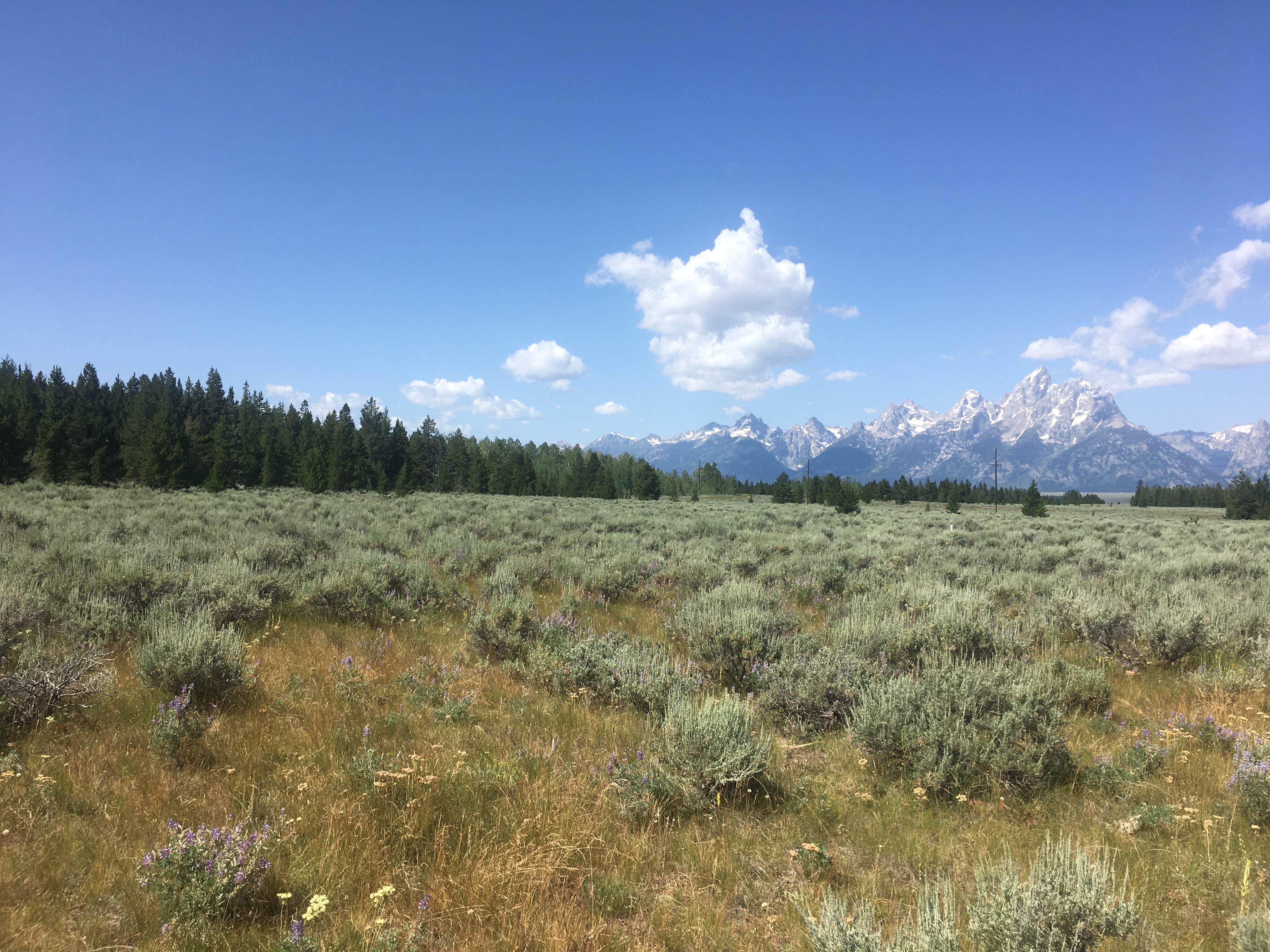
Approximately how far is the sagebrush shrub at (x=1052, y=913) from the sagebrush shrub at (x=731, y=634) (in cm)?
364

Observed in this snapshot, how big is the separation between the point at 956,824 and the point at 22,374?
12807 centimetres

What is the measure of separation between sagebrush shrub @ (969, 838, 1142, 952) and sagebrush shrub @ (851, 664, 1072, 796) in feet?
4.87

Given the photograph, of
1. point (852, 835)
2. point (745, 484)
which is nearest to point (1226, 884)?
point (852, 835)

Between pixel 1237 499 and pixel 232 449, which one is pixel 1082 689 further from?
pixel 1237 499

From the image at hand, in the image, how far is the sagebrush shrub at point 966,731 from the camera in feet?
12.3

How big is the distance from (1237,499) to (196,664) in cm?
8851

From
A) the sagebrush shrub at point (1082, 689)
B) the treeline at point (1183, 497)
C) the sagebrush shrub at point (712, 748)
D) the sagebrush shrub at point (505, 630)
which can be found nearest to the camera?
the sagebrush shrub at point (712, 748)

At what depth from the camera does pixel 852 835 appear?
131 inches

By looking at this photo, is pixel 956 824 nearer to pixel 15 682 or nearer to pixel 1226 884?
pixel 1226 884

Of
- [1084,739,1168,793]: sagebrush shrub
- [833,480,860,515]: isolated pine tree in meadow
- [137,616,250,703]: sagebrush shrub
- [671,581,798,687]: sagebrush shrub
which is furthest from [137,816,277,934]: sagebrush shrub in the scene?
[833,480,860,515]: isolated pine tree in meadow

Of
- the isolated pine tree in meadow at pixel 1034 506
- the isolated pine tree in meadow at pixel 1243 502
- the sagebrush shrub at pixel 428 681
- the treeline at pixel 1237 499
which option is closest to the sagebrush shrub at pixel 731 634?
the sagebrush shrub at pixel 428 681

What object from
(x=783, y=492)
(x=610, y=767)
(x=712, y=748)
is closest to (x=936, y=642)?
(x=712, y=748)

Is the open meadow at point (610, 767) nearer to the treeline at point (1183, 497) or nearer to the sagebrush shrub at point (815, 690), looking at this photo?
the sagebrush shrub at point (815, 690)

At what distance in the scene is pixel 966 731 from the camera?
392cm
